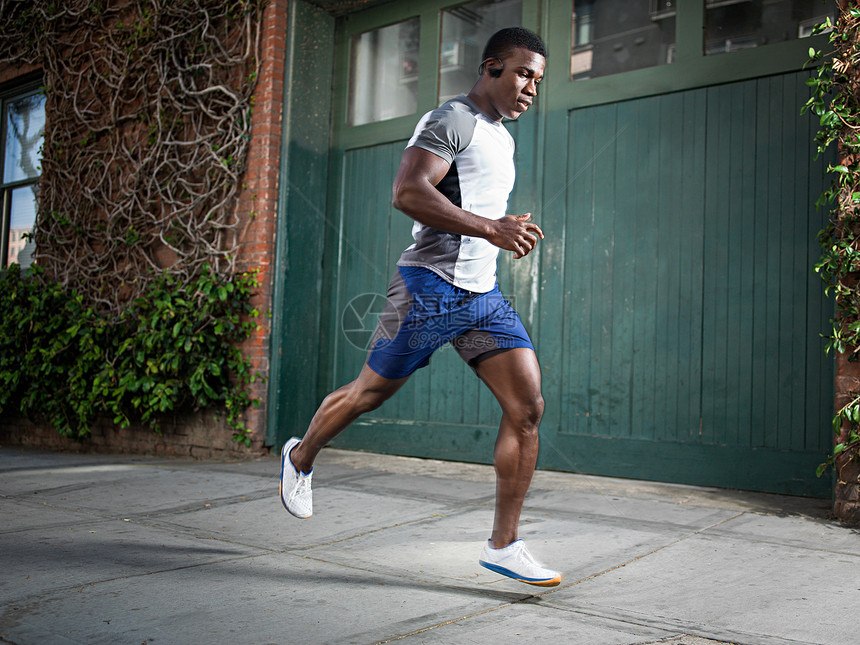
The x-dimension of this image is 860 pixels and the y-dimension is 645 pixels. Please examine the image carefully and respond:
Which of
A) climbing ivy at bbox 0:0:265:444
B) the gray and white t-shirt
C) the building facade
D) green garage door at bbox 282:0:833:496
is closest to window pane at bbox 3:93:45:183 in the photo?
climbing ivy at bbox 0:0:265:444

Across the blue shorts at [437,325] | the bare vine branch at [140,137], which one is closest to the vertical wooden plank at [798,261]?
the blue shorts at [437,325]

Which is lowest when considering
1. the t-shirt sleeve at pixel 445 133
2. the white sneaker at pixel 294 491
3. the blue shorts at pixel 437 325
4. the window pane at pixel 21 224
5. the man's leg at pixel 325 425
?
the white sneaker at pixel 294 491

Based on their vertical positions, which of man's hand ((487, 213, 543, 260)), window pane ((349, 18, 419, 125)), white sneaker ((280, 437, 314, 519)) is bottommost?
white sneaker ((280, 437, 314, 519))

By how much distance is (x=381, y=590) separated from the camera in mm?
2480

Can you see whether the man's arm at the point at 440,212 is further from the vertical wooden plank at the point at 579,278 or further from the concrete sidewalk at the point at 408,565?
the vertical wooden plank at the point at 579,278

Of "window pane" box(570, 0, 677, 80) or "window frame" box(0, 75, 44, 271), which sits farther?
"window frame" box(0, 75, 44, 271)

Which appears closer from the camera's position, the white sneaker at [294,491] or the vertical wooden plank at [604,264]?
the white sneaker at [294,491]

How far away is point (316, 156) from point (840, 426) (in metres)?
4.02

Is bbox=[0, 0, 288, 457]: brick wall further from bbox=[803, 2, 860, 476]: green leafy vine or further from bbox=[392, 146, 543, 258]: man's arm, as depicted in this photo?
bbox=[803, 2, 860, 476]: green leafy vine

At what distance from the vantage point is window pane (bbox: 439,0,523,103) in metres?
5.28

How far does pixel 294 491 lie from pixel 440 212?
1.14 metres

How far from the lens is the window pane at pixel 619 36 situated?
4.53m

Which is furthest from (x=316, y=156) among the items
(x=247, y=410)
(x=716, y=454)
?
(x=716, y=454)

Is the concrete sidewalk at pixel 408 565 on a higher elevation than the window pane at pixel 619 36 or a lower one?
lower
